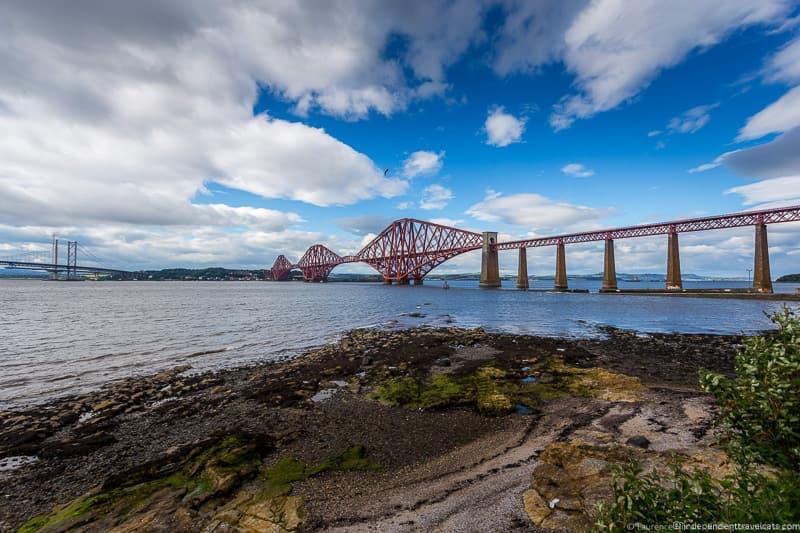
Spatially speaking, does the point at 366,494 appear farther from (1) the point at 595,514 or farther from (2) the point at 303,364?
(2) the point at 303,364

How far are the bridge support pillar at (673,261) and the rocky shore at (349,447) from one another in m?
58.1

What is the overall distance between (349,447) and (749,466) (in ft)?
20.4

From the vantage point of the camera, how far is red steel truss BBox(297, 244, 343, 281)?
551ft

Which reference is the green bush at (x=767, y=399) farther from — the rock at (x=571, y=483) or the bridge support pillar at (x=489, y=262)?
the bridge support pillar at (x=489, y=262)

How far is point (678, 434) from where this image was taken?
690 cm

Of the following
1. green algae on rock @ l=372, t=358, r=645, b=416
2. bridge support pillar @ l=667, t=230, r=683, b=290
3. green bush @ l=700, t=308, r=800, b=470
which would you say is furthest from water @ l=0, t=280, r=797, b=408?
bridge support pillar @ l=667, t=230, r=683, b=290

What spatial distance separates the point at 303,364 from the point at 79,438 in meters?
7.54

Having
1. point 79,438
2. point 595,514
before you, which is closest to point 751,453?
point 595,514

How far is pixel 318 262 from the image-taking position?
179m

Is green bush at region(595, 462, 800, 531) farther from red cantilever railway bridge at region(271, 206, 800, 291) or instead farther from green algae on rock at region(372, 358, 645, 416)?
red cantilever railway bridge at region(271, 206, 800, 291)

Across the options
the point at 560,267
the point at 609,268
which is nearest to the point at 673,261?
the point at 609,268

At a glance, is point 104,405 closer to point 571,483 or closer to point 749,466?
point 571,483

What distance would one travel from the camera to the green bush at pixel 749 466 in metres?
2.44

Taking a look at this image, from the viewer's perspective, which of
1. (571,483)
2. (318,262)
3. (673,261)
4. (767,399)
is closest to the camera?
(767,399)
